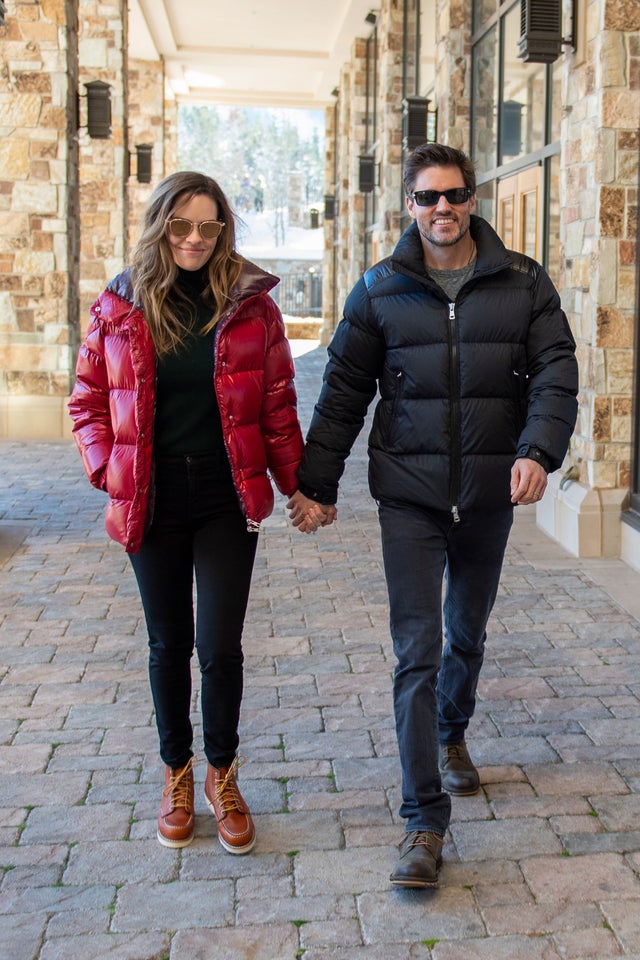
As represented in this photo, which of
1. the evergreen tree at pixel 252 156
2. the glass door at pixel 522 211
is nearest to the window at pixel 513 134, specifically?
the glass door at pixel 522 211

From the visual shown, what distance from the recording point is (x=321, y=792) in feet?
12.0

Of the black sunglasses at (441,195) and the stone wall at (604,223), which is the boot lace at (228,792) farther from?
the stone wall at (604,223)

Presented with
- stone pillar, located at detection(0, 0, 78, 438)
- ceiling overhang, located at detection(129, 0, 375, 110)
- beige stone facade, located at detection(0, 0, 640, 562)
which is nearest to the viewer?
beige stone facade, located at detection(0, 0, 640, 562)

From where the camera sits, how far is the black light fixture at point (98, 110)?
12039 millimetres

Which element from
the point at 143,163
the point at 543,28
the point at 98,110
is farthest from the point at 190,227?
the point at 143,163

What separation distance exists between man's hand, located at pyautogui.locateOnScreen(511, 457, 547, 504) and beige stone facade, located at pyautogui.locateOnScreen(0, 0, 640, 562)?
3544 millimetres

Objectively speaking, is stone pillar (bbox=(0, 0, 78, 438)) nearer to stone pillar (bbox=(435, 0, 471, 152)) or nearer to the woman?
stone pillar (bbox=(435, 0, 471, 152))

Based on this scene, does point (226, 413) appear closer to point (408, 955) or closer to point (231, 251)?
point (231, 251)

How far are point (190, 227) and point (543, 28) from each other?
4.32m

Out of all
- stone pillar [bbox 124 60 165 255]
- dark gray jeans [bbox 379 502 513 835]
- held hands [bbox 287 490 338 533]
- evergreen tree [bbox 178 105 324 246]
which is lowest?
dark gray jeans [bbox 379 502 513 835]

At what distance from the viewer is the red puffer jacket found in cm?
316

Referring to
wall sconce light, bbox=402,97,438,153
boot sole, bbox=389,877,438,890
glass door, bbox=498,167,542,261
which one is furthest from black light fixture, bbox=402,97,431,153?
boot sole, bbox=389,877,438,890

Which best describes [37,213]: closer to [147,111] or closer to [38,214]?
[38,214]

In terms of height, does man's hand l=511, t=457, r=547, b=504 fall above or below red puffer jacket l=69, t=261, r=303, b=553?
below
